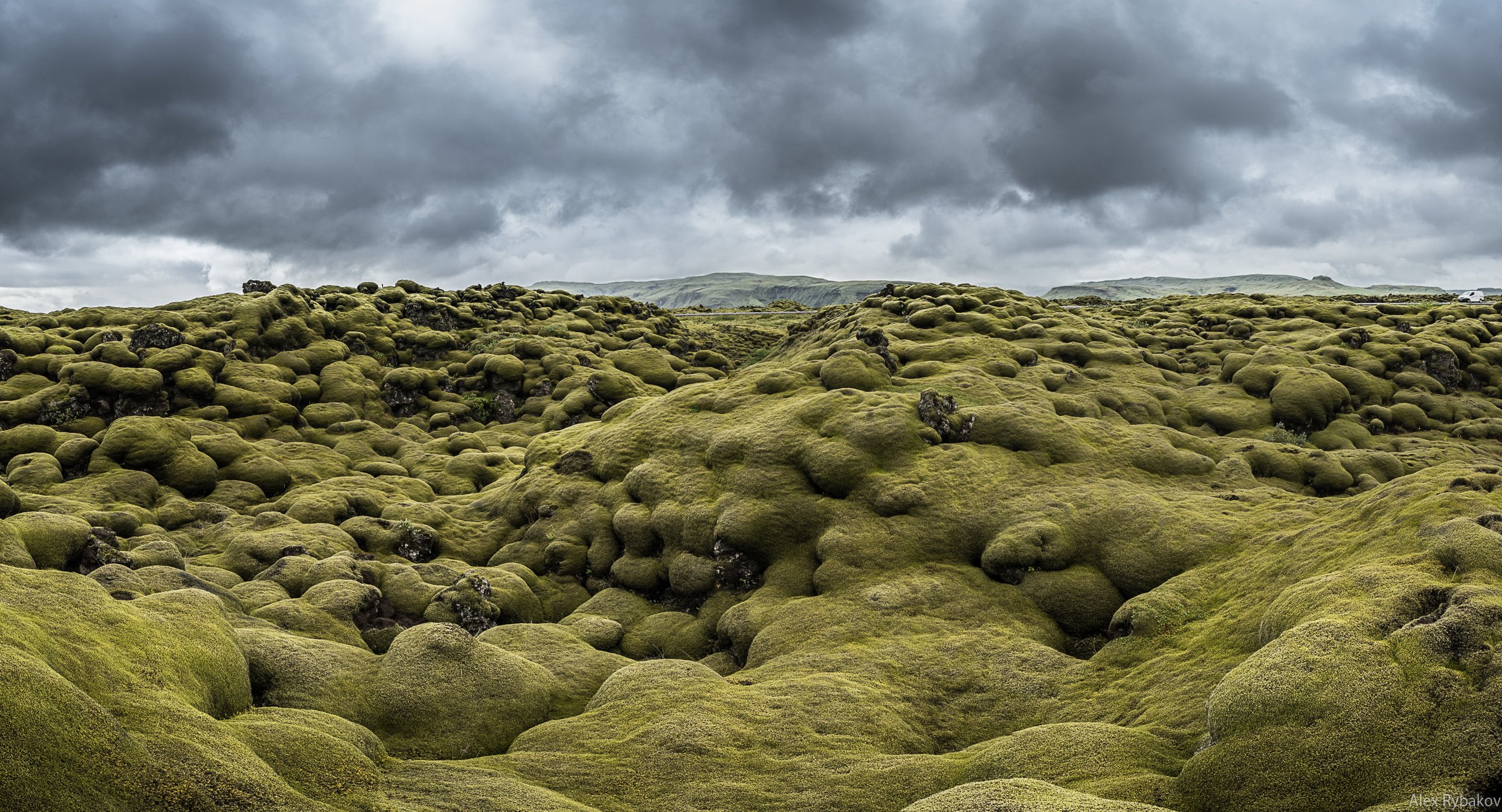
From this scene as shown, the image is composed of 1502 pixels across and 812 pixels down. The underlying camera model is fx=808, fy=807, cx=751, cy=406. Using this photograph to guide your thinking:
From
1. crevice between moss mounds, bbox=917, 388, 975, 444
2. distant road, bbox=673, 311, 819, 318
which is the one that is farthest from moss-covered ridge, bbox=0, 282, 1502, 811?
distant road, bbox=673, 311, 819, 318

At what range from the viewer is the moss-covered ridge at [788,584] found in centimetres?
1087

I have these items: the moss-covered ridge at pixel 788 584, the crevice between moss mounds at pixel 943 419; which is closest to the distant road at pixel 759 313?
the moss-covered ridge at pixel 788 584

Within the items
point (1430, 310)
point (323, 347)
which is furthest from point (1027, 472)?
point (1430, 310)

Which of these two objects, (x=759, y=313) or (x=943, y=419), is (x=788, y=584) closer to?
(x=943, y=419)

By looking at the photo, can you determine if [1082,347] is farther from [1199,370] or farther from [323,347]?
[323,347]

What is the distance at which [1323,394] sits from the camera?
43250 mm

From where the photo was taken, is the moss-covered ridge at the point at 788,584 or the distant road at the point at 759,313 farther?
the distant road at the point at 759,313

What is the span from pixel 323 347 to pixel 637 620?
46.3m

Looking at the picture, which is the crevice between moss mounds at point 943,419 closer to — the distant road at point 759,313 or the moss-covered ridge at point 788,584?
the moss-covered ridge at point 788,584

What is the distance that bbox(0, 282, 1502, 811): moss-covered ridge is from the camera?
10867 millimetres

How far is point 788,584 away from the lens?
24.7 meters

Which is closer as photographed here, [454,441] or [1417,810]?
[1417,810]

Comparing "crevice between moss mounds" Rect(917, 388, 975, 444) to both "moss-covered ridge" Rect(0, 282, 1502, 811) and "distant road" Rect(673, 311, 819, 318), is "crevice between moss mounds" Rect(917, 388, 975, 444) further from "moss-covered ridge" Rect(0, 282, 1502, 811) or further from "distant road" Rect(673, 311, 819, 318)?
"distant road" Rect(673, 311, 819, 318)

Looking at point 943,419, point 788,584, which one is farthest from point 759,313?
point 788,584
